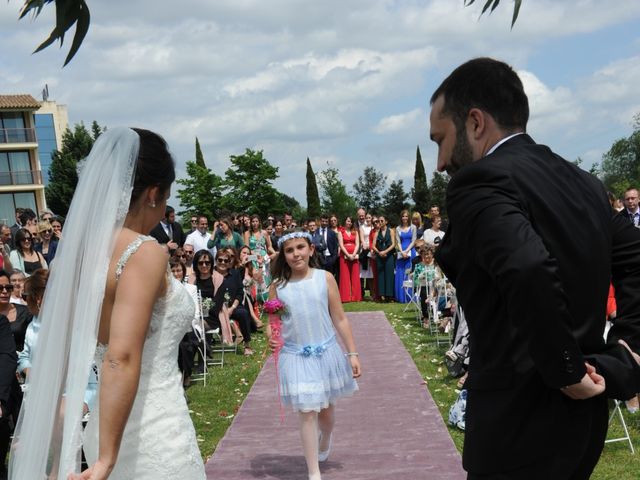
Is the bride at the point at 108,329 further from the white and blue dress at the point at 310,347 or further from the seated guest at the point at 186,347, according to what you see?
the seated guest at the point at 186,347

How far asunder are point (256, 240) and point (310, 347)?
12435mm

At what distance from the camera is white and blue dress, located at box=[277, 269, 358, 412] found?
654 cm

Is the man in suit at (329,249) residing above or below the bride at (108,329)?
below

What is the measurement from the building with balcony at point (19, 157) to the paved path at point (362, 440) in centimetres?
5954

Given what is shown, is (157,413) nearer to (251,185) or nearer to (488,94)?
(488,94)

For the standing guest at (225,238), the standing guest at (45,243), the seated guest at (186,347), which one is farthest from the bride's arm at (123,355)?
the standing guest at (225,238)

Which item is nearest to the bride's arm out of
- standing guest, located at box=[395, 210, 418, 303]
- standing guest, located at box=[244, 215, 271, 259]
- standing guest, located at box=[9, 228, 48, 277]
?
standing guest, located at box=[9, 228, 48, 277]

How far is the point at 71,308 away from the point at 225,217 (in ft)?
46.9

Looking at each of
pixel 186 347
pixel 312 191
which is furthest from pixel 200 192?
pixel 186 347

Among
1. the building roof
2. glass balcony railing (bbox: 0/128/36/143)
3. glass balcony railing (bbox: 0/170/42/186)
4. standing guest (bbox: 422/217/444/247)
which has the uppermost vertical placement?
the building roof

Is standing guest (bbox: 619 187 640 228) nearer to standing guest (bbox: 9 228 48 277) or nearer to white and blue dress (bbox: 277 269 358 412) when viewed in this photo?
white and blue dress (bbox: 277 269 358 412)

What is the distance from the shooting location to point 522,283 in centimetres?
220

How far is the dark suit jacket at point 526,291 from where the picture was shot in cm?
224

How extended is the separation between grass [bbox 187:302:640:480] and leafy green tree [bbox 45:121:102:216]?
53355mm
